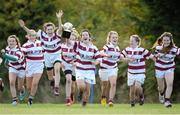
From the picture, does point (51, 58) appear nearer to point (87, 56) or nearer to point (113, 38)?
point (87, 56)

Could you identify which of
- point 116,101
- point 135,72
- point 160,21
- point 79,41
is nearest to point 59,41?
point 79,41

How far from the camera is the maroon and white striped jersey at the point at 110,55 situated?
27.9 metres

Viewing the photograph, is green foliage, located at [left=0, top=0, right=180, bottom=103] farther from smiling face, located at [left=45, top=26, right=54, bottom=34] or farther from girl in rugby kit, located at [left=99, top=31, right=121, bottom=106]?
smiling face, located at [left=45, top=26, right=54, bottom=34]

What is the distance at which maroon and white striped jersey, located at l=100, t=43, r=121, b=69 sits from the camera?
2794 centimetres

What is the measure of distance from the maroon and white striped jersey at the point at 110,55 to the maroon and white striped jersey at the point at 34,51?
77.0 inches

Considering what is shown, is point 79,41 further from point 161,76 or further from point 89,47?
point 161,76

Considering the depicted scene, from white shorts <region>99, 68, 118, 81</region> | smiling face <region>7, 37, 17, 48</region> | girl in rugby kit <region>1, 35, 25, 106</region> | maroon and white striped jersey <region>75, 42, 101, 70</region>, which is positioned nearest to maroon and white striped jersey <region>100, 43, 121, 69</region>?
white shorts <region>99, 68, 118, 81</region>

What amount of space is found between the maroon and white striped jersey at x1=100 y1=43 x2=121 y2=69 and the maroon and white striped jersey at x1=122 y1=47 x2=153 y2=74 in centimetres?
31

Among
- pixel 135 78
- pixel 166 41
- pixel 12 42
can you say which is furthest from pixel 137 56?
pixel 12 42

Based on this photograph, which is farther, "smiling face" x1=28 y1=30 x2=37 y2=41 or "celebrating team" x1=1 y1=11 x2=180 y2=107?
"smiling face" x1=28 y1=30 x2=37 y2=41

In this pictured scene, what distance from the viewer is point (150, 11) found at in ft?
112

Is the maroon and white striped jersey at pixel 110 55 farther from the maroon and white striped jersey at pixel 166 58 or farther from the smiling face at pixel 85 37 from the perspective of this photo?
the maroon and white striped jersey at pixel 166 58

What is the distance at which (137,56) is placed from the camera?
27.7 metres

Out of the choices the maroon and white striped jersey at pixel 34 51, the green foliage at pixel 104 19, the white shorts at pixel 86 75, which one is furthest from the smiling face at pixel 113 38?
the green foliage at pixel 104 19
